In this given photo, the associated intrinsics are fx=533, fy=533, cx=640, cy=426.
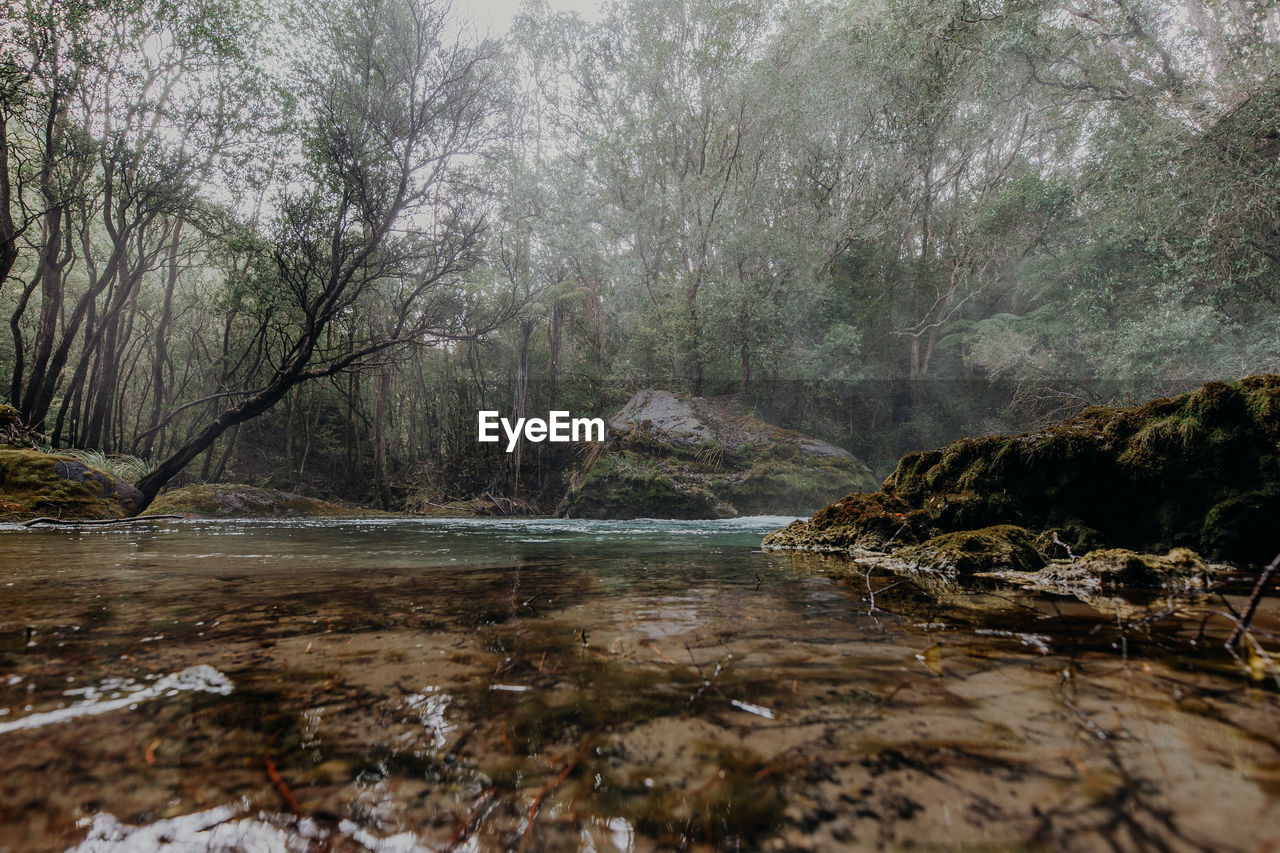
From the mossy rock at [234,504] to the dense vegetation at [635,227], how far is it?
0.70 m

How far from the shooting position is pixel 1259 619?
5.86 feet

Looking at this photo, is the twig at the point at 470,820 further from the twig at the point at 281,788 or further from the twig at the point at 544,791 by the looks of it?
the twig at the point at 281,788

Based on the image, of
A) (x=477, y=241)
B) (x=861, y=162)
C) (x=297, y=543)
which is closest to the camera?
(x=297, y=543)

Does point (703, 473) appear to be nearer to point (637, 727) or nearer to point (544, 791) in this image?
point (637, 727)

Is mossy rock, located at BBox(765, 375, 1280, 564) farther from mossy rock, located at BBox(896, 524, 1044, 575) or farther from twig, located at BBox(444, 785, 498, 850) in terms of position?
twig, located at BBox(444, 785, 498, 850)

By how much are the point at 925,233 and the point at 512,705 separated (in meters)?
21.7

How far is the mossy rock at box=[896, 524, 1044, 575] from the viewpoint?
318cm

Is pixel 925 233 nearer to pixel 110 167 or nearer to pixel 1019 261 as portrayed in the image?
pixel 1019 261

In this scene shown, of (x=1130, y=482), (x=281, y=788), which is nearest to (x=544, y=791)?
(x=281, y=788)

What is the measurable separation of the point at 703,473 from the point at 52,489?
1103cm

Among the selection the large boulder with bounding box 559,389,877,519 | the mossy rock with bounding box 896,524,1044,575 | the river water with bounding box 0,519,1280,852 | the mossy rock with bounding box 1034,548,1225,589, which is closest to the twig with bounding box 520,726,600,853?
the river water with bounding box 0,519,1280,852

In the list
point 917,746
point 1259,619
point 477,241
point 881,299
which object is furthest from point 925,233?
point 917,746

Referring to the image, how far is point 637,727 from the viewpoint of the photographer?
113 cm

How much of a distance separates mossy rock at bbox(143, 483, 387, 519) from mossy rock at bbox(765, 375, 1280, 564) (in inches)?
433
